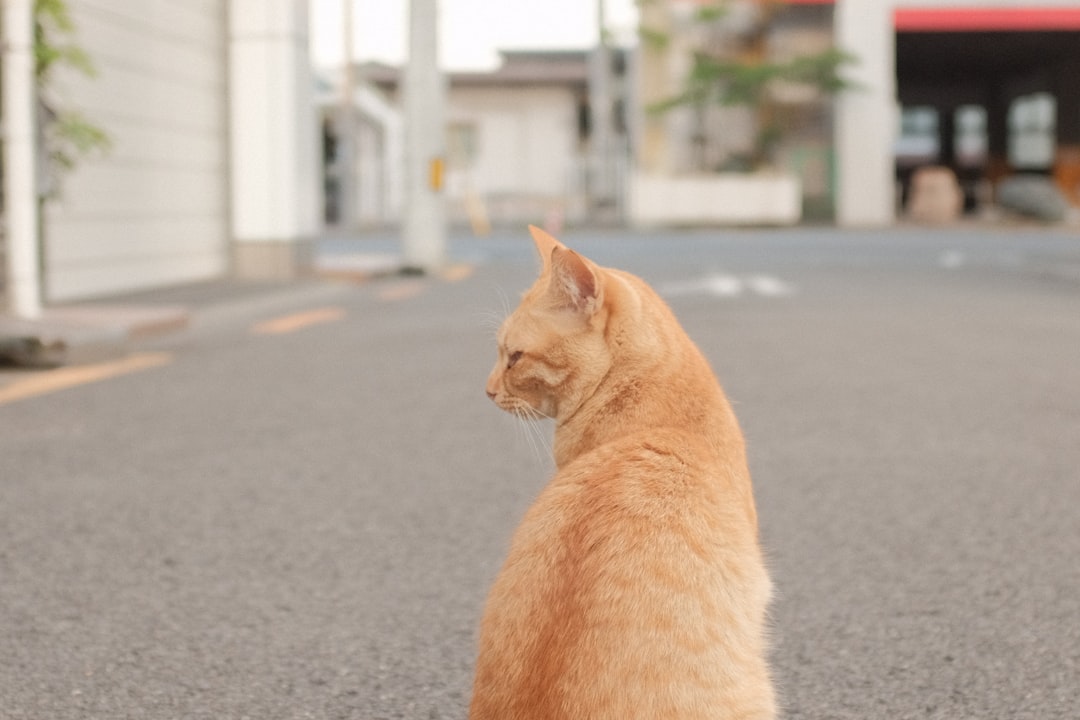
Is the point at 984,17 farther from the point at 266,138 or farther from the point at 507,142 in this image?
the point at 266,138

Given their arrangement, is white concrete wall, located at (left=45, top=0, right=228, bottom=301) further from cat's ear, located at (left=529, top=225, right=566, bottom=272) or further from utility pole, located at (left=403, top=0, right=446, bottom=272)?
cat's ear, located at (left=529, top=225, right=566, bottom=272)

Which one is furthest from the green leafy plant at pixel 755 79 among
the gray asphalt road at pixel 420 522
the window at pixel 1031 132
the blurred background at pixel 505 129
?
the gray asphalt road at pixel 420 522

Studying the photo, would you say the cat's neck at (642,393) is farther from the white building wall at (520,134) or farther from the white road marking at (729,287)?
the white building wall at (520,134)

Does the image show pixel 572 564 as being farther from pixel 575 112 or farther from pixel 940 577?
pixel 575 112

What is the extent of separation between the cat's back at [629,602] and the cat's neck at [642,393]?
0.16m

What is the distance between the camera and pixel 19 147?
920 cm

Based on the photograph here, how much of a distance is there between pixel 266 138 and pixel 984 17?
25425mm

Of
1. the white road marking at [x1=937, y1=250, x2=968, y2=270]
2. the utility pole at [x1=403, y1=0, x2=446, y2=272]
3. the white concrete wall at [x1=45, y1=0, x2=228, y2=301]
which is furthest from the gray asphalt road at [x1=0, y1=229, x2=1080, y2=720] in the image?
the white road marking at [x1=937, y1=250, x2=968, y2=270]

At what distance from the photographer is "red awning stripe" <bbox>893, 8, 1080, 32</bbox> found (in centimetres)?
3628

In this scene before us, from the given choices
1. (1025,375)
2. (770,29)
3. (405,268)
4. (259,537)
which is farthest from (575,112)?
(259,537)

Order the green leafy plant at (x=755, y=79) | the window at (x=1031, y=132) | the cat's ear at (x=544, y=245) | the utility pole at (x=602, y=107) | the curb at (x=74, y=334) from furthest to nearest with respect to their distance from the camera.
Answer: the window at (x=1031, y=132), the utility pole at (x=602, y=107), the green leafy plant at (x=755, y=79), the curb at (x=74, y=334), the cat's ear at (x=544, y=245)

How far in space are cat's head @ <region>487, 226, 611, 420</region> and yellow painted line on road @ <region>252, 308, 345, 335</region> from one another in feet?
26.5

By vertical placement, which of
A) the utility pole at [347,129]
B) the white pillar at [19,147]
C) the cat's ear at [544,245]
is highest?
the utility pole at [347,129]

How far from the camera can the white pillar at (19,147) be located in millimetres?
9172
